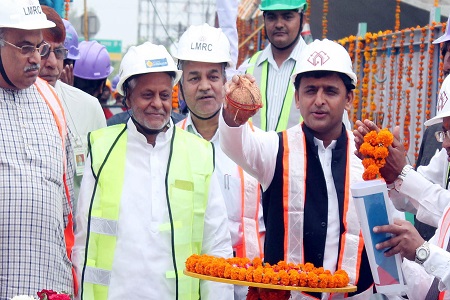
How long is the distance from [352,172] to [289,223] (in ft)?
1.31

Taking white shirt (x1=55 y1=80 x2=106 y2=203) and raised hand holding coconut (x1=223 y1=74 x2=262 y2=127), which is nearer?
raised hand holding coconut (x1=223 y1=74 x2=262 y2=127)

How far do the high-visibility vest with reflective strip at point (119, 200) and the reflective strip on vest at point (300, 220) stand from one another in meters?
0.42

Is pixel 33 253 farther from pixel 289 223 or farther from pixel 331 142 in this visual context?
pixel 331 142

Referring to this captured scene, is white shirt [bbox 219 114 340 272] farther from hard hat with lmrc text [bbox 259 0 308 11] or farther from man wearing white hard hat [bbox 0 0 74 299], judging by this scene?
hard hat with lmrc text [bbox 259 0 308 11]

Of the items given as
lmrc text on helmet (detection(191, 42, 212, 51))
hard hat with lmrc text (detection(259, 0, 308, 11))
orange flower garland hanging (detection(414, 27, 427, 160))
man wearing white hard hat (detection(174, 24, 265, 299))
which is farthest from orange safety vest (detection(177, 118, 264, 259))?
orange flower garland hanging (detection(414, 27, 427, 160))

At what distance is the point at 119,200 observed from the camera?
4.80 m

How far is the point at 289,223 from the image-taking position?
4766 mm

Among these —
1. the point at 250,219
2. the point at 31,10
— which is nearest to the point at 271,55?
the point at 250,219

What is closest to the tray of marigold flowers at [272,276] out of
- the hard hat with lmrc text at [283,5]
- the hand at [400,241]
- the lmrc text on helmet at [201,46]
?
the hand at [400,241]

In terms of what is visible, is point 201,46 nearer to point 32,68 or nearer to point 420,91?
point 32,68

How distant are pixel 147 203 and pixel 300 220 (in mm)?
736

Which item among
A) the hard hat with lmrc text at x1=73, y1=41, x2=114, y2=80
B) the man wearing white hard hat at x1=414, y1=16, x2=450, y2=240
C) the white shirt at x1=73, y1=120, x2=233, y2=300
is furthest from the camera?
the hard hat with lmrc text at x1=73, y1=41, x2=114, y2=80

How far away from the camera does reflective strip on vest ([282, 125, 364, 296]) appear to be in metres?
4.73

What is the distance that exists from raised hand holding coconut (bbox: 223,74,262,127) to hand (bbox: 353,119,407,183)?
0.45 meters
